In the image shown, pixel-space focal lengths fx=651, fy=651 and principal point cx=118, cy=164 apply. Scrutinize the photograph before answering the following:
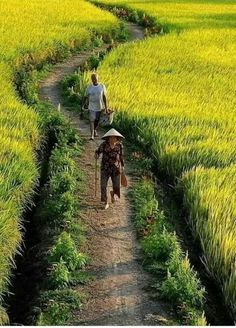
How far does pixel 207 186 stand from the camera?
8586 mm

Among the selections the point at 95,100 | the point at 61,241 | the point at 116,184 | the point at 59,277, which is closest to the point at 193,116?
the point at 95,100

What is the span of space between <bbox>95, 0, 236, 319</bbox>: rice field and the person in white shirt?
68 centimetres

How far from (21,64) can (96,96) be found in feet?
22.4

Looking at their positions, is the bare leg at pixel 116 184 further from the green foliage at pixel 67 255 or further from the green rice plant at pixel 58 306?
the green rice plant at pixel 58 306

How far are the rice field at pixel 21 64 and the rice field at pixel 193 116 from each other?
1.96 meters

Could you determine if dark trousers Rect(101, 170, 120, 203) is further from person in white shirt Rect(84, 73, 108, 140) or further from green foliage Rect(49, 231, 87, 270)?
person in white shirt Rect(84, 73, 108, 140)

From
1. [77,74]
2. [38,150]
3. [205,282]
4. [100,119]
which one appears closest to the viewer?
[205,282]

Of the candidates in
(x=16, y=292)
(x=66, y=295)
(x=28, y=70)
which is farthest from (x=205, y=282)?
(x=28, y=70)

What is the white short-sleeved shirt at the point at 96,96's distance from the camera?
37.6 ft

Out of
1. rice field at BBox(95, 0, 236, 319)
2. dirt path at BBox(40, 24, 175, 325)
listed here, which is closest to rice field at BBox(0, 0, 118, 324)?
dirt path at BBox(40, 24, 175, 325)

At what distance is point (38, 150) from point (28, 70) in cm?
718

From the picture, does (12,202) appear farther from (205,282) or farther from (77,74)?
(77,74)

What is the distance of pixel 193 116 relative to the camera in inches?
496

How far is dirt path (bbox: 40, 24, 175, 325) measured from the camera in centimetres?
611
